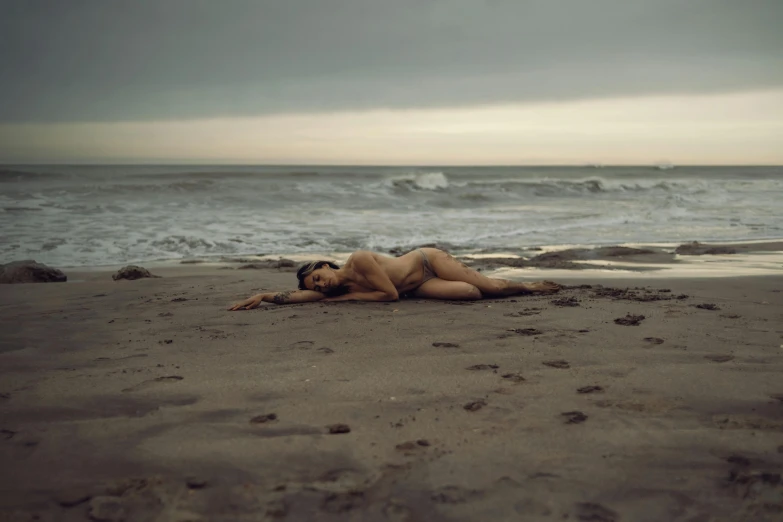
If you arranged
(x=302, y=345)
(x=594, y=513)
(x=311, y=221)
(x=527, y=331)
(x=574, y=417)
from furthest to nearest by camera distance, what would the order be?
(x=311, y=221) < (x=527, y=331) < (x=302, y=345) < (x=574, y=417) < (x=594, y=513)

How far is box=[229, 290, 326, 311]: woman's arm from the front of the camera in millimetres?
5113

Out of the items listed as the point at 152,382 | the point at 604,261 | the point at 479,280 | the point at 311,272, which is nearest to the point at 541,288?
the point at 479,280

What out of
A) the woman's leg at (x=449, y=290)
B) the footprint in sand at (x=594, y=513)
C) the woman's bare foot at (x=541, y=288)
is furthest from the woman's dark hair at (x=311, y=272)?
the footprint in sand at (x=594, y=513)

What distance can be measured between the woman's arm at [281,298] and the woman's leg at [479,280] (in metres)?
1.10

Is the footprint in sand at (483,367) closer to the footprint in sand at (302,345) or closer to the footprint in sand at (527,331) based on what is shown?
the footprint in sand at (527,331)

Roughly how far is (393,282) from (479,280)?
794 mm

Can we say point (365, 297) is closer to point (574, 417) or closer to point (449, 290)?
point (449, 290)

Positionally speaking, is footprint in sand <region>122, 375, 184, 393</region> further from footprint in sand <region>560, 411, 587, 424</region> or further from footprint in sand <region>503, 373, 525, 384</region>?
footprint in sand <region>560, 411, 587, 424</region>

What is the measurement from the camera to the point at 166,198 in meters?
19.6

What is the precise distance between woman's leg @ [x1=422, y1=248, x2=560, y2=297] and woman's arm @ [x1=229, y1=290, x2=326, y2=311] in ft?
3.61

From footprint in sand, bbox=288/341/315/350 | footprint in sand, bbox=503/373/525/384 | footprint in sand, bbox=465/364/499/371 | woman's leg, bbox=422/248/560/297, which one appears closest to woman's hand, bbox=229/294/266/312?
footprint in sand, bbox=288/341/315/350

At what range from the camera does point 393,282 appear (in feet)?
18.0

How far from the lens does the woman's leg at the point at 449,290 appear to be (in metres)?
5.35

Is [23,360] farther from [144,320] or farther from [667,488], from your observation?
[667,488]
